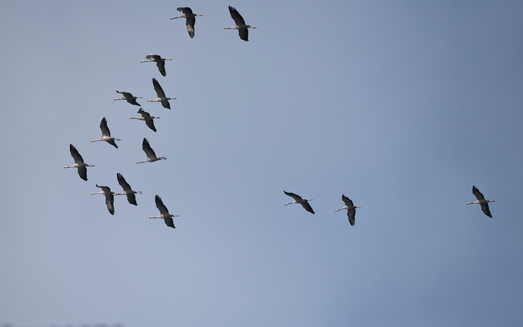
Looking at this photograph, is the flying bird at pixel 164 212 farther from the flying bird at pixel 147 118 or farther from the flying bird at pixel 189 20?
the flying bird at pixel 189 20

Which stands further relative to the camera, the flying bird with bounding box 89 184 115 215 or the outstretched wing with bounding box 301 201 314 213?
the flying bird with bounding box 89 184 115 215

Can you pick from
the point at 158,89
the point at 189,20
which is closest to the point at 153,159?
the point at 158,89

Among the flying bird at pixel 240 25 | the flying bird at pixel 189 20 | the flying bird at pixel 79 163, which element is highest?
the flying bird at pixel 189 20

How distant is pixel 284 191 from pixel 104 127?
551 inches

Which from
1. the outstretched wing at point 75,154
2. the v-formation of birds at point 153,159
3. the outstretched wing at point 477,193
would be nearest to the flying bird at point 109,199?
the v-formation of birds at point 153,159

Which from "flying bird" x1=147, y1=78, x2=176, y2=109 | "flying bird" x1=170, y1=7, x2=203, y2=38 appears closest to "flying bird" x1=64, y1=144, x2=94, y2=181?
"flying bird" x1=147, y1=78, x2=176, y2=109

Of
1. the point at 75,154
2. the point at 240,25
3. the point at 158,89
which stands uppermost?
the point at 240,25

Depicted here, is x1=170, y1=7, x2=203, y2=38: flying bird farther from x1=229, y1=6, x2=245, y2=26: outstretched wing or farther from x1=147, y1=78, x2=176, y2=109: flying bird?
x1=147, y1=78, x2=176, y2=109: flying bird

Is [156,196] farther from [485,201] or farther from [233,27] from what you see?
[485,201]

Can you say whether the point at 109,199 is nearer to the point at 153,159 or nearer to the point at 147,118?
the point at 153,159

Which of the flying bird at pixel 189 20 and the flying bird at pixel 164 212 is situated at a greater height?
the flying bird at pixel 189 20

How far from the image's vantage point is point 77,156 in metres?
65.9

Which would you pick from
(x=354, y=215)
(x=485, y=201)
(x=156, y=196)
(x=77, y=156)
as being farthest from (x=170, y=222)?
(x=485, y=201)

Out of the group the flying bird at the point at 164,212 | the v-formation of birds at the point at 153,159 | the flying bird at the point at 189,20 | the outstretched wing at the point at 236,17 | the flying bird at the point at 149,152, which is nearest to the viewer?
the outstretched wing at the point at 236,17
